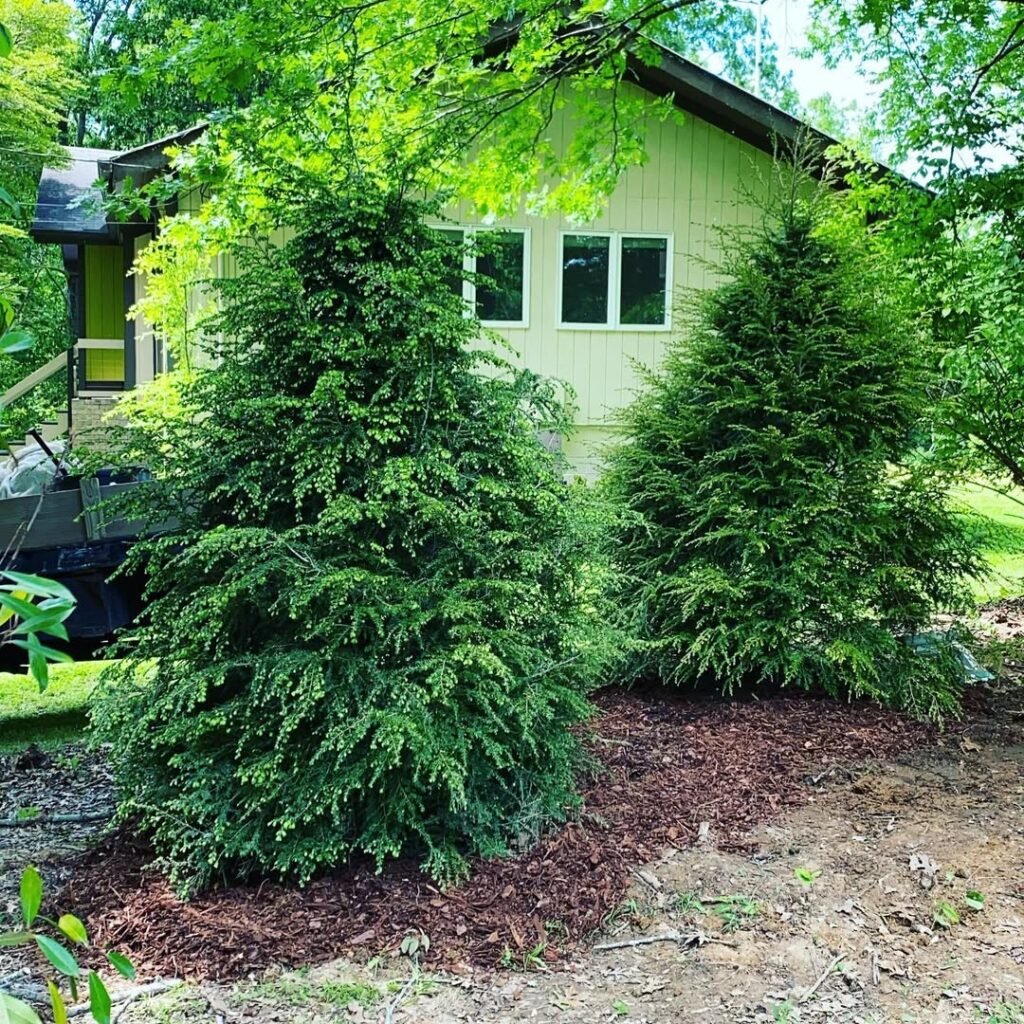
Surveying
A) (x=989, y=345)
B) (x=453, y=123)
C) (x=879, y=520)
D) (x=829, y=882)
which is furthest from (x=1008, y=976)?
(x=453, y=123)

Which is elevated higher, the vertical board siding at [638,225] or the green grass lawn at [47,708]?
the vertical board siding at [638,225]

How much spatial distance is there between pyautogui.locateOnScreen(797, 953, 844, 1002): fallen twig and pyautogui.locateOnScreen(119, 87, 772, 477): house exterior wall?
9.64 m

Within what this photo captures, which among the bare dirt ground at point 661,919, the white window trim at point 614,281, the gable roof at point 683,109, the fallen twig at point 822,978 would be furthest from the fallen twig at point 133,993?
the white window trim at point 614,281

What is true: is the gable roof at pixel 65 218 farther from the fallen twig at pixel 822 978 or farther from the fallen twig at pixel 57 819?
the fallen twig at pixel 822 978

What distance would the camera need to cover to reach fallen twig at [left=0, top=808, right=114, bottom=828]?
435 cm

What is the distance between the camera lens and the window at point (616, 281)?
42.2 feet

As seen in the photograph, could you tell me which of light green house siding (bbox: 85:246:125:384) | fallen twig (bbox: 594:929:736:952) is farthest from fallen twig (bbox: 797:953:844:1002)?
light green house siding (bbox: 85:246:125:384)

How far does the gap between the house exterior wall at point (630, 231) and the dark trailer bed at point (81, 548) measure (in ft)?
26.7

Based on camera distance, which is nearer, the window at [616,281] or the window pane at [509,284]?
the window pane at [509,284]

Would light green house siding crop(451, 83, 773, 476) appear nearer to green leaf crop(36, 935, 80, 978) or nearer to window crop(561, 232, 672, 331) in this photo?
window crop(561, 232, 672, 331)

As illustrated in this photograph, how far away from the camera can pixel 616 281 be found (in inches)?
507

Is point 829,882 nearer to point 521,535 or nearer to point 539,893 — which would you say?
point 539,893

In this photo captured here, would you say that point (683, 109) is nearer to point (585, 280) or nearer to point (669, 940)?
point (585, 280)

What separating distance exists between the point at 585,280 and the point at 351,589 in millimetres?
10186
